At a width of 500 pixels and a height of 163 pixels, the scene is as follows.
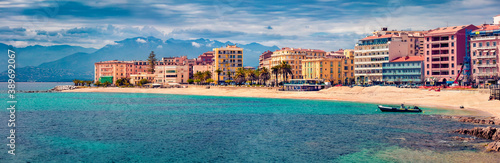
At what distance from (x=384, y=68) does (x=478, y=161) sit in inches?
4023

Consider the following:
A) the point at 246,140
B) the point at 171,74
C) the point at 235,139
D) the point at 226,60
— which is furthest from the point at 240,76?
the point at 246,140

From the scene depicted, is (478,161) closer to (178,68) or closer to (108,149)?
(108,149)

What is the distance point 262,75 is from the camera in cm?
15538

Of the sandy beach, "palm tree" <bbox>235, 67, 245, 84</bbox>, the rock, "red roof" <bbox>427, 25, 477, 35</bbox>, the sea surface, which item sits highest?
"red roof" <bbox>427, 25, 477, 35</bbox>

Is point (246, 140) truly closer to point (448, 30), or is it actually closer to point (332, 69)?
point (448, 30)

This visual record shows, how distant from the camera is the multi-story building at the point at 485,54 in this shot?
102m

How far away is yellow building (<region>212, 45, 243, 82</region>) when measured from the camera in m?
186

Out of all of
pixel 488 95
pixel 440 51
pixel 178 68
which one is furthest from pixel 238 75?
pixel 488 95

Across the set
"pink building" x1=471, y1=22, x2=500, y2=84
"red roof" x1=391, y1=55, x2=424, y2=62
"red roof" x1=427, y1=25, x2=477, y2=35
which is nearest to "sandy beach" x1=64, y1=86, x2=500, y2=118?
"pink building" x1=471, y1=22, x2=500, y2=84

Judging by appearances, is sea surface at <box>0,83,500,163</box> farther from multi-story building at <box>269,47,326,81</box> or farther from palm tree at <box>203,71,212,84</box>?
palm tree at <box>203,71,212,84</box>

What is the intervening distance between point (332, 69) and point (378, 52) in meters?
19.7

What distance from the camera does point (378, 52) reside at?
433 ft

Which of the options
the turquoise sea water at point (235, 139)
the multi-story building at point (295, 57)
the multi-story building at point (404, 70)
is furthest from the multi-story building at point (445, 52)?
the turquoise sea water at point (235, 139)

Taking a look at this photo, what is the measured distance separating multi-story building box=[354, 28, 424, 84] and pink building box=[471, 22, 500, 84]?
27.0 metres
